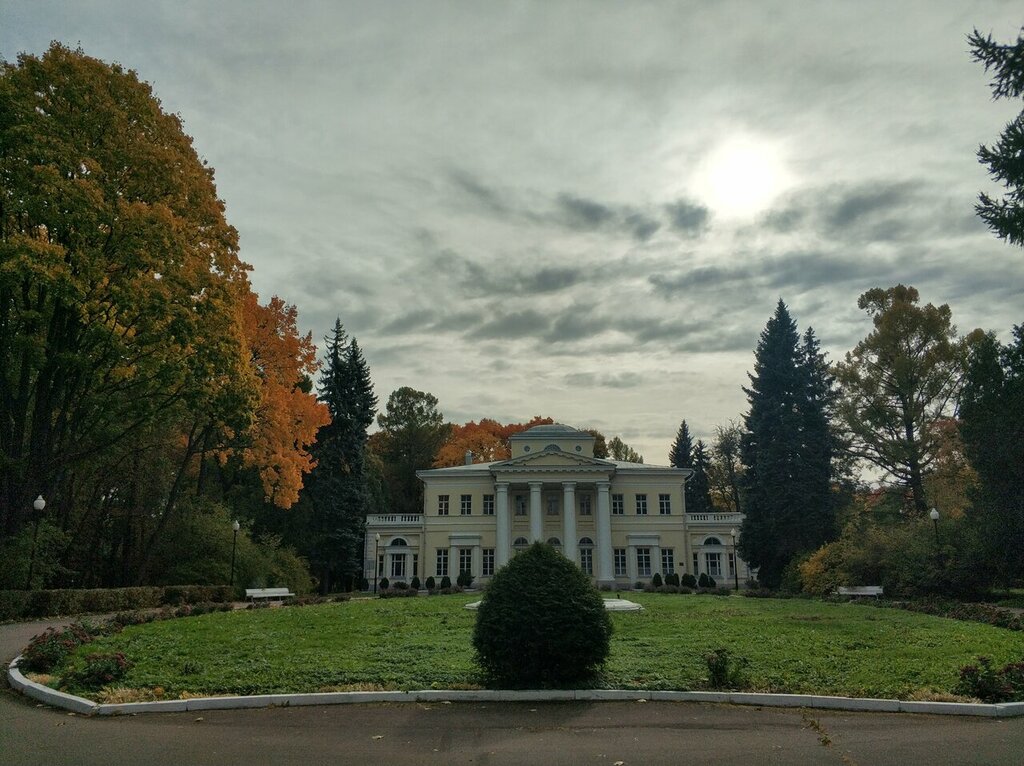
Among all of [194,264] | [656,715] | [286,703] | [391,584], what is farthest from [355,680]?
[391,584]

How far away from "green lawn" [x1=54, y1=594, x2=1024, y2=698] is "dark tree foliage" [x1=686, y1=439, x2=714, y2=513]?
5554 cm

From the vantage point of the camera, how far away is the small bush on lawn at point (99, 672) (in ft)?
33.2

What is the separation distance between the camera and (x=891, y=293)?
44.1 m

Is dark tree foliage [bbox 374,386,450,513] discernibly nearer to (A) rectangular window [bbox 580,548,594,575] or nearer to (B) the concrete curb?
(A) rectangular window [bbox 580,548,594,575]

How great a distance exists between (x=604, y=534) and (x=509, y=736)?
44.8 metres

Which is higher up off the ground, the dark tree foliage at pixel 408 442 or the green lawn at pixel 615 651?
the dark tree foliage at pixel 408 442

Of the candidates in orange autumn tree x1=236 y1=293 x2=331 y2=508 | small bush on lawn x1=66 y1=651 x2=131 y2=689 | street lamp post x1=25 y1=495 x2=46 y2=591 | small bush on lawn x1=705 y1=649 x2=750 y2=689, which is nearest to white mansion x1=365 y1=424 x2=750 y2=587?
orange autumn tree x1=236 y1=293 x2=331 y2=508

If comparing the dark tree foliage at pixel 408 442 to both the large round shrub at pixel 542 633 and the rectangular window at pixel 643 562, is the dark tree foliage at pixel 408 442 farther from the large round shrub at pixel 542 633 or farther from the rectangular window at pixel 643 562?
the large round shrub at pixel 542 633

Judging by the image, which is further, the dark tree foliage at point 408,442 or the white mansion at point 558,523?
the dark tree foliage at point 408,442

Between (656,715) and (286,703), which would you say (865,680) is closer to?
(656,715)

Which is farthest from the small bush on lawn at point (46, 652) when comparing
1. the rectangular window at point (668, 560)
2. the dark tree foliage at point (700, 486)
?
the dark tree foliage at point (700, 486)

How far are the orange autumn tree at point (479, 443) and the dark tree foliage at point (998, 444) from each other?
4470cm

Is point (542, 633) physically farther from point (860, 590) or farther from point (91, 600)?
point (860, 590)

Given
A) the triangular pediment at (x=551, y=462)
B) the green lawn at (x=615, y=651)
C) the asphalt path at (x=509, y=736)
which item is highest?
the triangular pediment at (x=551, y=462)
